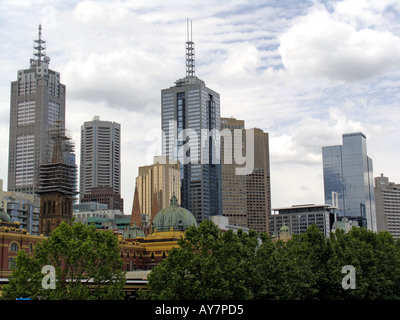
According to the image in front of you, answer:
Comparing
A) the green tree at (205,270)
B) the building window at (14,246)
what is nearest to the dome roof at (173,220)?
the building window at (14,246)

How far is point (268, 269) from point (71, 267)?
24.4 meters

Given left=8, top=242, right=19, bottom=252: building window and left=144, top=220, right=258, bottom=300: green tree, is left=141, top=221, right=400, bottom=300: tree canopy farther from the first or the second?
left=8, top=242, right=19, bottom=252: building window

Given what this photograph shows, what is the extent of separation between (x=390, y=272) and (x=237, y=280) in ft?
105

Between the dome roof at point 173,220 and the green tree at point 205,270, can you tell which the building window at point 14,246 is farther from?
the green tree at point 205,270

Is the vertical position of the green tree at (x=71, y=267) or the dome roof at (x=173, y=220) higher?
the dome roof at (x=173, y=220)

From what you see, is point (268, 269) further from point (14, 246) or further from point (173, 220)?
point (173, 220)

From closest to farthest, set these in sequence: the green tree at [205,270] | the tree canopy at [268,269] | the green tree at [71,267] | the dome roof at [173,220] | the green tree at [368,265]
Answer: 1. the green tree at [71,267]
2. the green tree at [205,270]
3. the tree canopy at [268,269]
4. the green tree at [368,265]
5. the dome roof at [173,220]

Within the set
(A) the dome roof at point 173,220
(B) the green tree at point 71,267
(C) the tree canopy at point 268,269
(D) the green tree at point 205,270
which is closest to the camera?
(B) the green tree at point 71,267

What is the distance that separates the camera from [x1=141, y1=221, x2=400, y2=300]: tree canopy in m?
65.2

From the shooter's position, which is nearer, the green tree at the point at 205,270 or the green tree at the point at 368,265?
the green tree at the point at 205,270

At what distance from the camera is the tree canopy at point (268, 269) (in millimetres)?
65250

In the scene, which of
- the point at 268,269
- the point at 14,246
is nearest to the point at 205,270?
the point at 268,269

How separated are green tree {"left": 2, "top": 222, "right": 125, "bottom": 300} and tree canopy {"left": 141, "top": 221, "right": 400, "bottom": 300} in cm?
467
